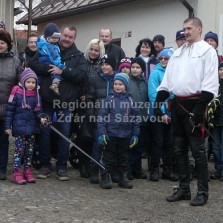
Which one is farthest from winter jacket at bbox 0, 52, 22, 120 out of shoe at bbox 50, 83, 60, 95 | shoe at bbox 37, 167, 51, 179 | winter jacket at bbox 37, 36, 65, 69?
shoe at bbox 37, 167, 51, 179

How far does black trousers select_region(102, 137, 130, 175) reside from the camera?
6406mm

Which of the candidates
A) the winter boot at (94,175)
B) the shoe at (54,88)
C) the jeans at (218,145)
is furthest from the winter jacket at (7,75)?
the jeans at (218,145)

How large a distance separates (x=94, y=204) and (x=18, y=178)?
→ 1.30 metres

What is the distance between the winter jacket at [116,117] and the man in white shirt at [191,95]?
24.6 inches

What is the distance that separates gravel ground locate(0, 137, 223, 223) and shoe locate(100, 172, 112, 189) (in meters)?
0.06

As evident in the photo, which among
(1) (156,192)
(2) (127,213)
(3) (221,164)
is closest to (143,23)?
(3) (221,164)

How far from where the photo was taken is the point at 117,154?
653 cm

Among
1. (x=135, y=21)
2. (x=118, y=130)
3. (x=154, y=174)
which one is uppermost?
(x=135, y=21)

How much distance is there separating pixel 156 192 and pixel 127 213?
1159 millimetres

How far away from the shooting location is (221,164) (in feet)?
23.7

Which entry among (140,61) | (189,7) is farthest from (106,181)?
(189,7)

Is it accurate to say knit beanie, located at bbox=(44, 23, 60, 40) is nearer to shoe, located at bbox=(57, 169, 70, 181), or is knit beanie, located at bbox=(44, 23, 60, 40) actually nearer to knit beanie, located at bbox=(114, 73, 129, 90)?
knit beanie, located at bbox=(114, 73, 129, 90)

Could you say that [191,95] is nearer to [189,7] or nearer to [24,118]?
[24,118]

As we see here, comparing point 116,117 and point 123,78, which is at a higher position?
point 123,78
